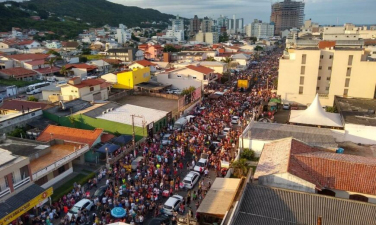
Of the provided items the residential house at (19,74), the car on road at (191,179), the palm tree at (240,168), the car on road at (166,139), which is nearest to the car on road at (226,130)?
the car on road at (166,139)

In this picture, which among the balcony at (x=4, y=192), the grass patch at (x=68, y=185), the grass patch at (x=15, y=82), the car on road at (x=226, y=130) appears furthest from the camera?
the grass patch at (x=15, y=82)

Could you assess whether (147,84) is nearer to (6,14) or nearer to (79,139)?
(79,139)

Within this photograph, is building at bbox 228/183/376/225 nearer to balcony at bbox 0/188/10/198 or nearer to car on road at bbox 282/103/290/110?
balcony at bbox 0/188/10/198

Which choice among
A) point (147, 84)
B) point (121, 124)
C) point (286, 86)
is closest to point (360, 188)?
point (121, 124)

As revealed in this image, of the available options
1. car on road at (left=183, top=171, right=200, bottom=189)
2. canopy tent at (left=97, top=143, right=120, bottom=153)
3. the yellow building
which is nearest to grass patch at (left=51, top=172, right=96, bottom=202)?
canopy tent at (left=97, top=143, right=120, bottom=153)

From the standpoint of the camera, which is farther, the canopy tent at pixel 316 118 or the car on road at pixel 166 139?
the canopy tent at pixel 316 118

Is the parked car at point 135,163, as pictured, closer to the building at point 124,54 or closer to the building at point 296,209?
the building at point 296,209

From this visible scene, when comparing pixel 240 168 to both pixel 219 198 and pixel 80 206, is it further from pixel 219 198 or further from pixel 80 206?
pixel 80 206
